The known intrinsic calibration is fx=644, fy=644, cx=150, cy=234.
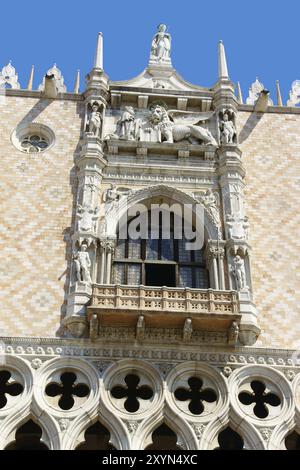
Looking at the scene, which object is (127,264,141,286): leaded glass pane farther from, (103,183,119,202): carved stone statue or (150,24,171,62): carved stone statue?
(150,24,171,62): carved stone statue

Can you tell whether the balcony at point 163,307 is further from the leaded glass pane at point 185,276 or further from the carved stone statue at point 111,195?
the carved stone statue at point 111,195

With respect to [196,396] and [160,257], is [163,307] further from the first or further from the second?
[160,257]

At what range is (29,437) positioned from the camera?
1579 cm

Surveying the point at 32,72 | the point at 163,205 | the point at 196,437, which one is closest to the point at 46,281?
the point at 163,205

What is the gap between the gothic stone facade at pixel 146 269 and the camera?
14992mm

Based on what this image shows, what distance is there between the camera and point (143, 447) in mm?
14438

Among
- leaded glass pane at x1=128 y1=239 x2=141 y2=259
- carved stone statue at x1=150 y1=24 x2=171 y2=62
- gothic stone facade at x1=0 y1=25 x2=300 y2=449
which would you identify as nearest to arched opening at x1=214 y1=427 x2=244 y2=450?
gothic stone facade at x1=0 y1=25 x2=300 y2=449

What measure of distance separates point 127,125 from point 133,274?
518cm

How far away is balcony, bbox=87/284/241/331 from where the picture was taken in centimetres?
1531

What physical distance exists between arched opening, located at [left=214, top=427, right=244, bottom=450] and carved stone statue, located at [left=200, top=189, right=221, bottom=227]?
5576mm

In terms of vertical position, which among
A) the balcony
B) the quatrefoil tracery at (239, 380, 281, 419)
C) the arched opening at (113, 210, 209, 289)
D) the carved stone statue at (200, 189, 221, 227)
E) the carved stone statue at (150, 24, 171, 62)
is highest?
the carved stone statue at (150, 24, 171, 62)

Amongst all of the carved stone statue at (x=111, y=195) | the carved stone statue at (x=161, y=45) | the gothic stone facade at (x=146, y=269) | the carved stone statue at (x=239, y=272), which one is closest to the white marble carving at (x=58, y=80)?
the gothic stone facade at (x=146, y=269)

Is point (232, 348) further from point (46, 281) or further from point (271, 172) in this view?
point (271, 172)
